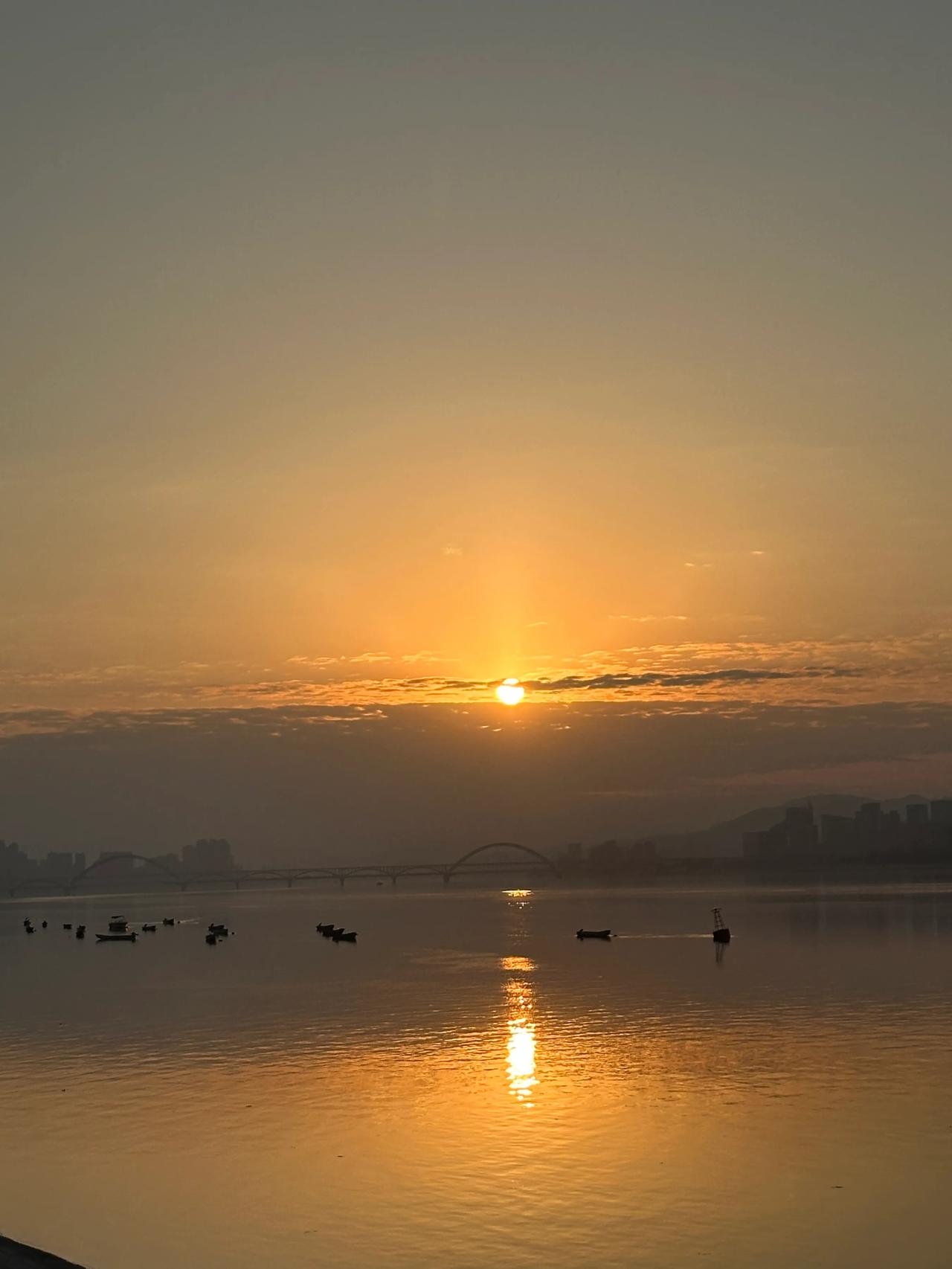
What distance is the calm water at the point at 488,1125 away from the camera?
28.7 m

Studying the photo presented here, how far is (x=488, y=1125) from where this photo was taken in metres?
40.0

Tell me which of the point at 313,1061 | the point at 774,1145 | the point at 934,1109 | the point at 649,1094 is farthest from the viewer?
the point at 313,1061

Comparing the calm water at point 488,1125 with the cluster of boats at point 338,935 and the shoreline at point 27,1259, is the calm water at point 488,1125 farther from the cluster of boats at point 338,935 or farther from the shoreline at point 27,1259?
the cluster of boats at point 338,935

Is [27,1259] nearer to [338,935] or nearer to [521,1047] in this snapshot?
[521,1047]

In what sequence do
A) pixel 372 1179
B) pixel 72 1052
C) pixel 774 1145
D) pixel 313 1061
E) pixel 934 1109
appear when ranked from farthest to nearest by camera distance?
pixel 72 1052
pixel 313 1061
pixel 934 1109
pixel 774 1145
pixel 372 1179

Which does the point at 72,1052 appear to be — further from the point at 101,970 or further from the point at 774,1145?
the point at 101,970

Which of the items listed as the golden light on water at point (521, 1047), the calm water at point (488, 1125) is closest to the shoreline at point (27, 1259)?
the calm water at point (488, 1125)

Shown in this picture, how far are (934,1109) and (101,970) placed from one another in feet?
288

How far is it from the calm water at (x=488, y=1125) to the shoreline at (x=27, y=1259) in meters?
1.93

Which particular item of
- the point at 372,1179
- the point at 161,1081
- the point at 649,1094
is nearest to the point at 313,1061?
the point at 161,1081

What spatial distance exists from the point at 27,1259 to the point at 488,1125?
1787cm

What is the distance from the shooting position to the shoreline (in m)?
24.1

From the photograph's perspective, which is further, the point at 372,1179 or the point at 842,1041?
the point at 842,1041

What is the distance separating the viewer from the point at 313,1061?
54.1 meters
